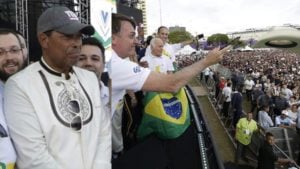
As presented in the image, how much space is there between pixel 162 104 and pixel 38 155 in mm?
1488

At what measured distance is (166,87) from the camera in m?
3.11

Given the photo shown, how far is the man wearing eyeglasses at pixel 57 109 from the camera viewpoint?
2.20 m

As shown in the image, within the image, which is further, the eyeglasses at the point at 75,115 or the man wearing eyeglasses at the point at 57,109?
the eyeglasses at the point at 75,115

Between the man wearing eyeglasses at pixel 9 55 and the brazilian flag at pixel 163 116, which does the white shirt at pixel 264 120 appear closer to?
the brazilian flag at pixel 163 116

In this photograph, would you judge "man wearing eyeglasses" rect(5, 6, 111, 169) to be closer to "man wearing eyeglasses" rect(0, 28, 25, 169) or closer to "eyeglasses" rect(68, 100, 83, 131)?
"eyeglasses" rect(68, 100, 83, 131)

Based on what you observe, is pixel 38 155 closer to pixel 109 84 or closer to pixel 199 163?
pixel 109 84

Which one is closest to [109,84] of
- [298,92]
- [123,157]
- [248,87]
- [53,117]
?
[123,157]

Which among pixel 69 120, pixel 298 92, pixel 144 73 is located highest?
pixel 144 73

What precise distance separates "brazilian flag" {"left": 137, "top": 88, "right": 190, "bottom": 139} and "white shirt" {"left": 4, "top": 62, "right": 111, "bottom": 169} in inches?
40.7

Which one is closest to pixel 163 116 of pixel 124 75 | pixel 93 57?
pixel 124 75

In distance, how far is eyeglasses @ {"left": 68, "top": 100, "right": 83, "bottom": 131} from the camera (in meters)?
2.30

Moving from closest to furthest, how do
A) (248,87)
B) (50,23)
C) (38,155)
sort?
(38,155) → (50,23) → (248,87)

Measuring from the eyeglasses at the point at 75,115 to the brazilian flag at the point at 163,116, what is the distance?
3.96ft

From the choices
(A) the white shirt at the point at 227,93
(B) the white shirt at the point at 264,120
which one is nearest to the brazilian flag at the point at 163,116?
(B) the white shirt at the point at 264,120
